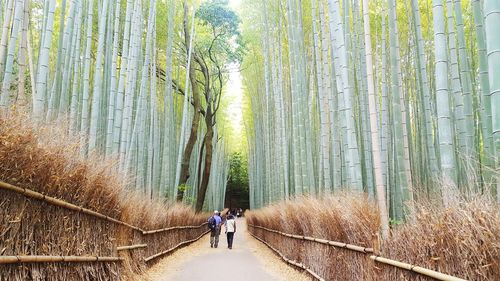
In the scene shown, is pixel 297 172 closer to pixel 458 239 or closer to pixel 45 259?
pixel 45 259

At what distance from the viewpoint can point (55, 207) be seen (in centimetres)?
276

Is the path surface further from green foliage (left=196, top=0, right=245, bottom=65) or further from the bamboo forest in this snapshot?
green foliage (left=196, top=0, right=245, bottom=65)

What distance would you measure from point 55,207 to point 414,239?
2.19 m

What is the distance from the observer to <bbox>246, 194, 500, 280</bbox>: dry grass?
71.0 inches

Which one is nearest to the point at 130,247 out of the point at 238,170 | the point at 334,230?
the point at 334,230

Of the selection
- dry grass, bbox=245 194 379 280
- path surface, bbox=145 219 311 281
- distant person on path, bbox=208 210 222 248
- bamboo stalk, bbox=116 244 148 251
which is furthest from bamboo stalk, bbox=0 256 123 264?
distant person on path, bbox=208 210 222 248

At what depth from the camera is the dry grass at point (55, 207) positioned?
2229 millimetres

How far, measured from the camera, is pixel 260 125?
1536 centimetres

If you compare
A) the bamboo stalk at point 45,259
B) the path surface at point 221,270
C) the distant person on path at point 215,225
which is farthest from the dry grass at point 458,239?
the distant person on path at point 215,225

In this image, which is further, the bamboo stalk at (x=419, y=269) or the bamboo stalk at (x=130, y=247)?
the bamboo stalk at (x=130, y=247)

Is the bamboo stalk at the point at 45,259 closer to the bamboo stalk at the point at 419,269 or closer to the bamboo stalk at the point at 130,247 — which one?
the bamboo stalk at the point at 130,247

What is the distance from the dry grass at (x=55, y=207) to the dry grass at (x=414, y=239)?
199 cm

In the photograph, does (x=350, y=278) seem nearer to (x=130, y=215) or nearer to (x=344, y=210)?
(x=344, y=210)

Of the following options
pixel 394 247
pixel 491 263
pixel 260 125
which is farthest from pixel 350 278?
pixel 260 125
